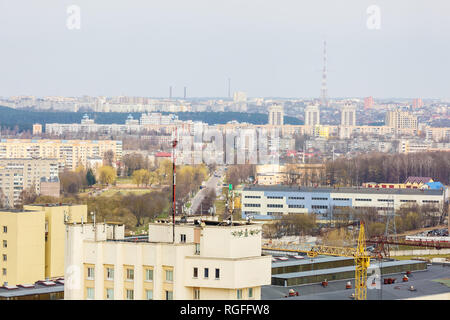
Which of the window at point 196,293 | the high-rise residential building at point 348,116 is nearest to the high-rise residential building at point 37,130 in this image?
the high-rise residential building at point 348,116

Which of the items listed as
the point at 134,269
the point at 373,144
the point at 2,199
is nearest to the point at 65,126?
the point at 373,144

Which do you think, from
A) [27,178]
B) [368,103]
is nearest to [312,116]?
[368,103]

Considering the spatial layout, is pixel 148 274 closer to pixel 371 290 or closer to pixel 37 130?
pixel 371 290

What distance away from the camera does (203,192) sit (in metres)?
43.0

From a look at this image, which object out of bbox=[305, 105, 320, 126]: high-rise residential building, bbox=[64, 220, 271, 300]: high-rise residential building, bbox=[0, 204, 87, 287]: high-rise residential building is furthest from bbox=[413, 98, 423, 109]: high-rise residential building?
bbox=[64, 220, 271, 300]: high-rise residential building

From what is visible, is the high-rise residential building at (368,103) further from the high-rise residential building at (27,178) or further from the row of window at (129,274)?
the row of window at (129,274)

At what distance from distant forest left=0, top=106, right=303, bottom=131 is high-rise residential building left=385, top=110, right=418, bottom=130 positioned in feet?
41.6

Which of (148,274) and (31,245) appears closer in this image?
(148,274)

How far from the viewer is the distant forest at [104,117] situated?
114 metres

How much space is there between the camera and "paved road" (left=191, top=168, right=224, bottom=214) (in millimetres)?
36969

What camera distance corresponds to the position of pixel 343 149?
77.9 meters

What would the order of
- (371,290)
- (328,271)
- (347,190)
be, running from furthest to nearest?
(347,190) < (328,271) < (371,290)

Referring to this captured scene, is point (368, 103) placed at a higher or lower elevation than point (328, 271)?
higher

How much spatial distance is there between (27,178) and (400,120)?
5901cm
